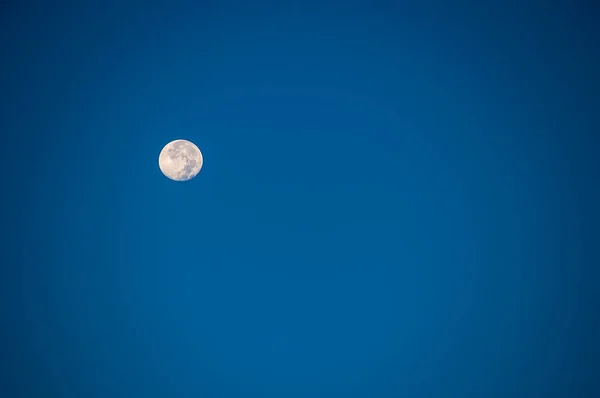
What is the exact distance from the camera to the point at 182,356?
7.22 metres

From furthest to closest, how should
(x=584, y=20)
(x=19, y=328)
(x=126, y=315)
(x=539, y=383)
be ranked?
(x=126, y=315) → (x=19, y=328) → (x=539, y=383) → (x=584, y=20)

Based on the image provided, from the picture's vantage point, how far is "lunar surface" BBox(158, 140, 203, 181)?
6.54 m

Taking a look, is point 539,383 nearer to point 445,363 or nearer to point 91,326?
point 445,363

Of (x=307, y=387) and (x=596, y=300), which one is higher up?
(x=596, y=300)

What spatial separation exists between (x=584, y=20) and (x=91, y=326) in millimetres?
9226

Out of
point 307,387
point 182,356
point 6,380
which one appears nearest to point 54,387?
point 6,380

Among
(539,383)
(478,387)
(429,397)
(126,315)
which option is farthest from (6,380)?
(539,383)

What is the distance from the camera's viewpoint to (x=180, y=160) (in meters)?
6.53

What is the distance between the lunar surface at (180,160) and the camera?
21.4 feet

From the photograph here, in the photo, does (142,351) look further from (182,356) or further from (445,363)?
(445,363)

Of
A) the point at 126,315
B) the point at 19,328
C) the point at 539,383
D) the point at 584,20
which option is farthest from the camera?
the point at 126,315

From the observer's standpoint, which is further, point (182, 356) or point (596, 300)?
point (182, 356)

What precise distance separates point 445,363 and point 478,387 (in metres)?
0.60

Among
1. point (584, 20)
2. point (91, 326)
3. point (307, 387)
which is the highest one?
point (584, 20)
